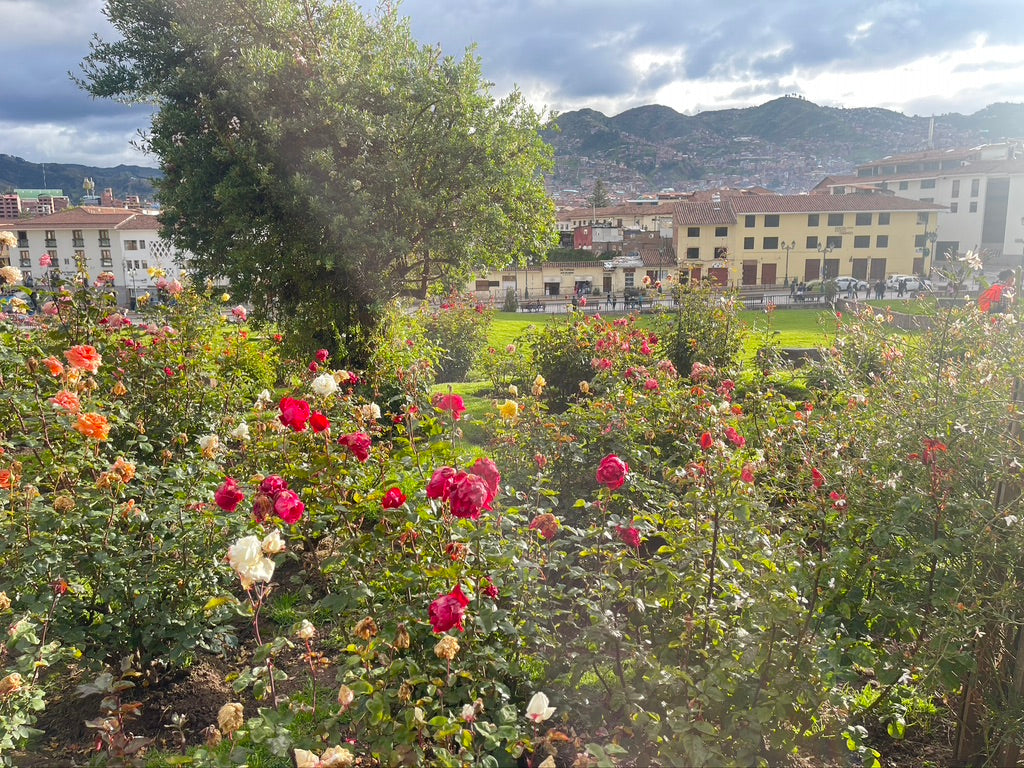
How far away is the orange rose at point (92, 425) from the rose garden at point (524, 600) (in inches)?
0.5

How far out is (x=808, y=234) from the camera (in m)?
51.7

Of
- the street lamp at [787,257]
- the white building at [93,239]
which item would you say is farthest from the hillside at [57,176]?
the street lamp at [787,257]

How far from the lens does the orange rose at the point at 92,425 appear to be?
10.3 feet

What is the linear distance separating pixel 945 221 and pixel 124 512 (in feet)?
222

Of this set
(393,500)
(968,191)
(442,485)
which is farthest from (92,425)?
(968,191)

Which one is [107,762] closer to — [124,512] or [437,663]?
[437,663]

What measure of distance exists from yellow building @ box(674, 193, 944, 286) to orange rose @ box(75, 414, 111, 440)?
50358mm

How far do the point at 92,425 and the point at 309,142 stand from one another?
5679 millimetres

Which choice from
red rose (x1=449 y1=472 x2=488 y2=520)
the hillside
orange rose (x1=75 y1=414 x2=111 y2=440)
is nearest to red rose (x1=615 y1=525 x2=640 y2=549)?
red rose (x1=449 y1=472 x2=488 y2=520)

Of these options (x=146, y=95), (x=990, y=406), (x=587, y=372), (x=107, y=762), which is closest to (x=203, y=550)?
(x=107, y=762)

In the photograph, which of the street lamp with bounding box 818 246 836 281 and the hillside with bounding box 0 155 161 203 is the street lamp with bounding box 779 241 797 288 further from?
the hillside with bounding box 0 155 161 203

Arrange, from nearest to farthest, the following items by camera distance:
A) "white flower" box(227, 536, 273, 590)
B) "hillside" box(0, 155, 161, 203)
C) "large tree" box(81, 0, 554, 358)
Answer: "white flower" box(227, 536, 273, 590)
"large tree" box(81, 0, 554, 358)
"hillside" box(0, 155, 161, 203)

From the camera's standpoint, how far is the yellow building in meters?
50.8

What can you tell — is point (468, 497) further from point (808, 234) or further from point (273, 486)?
point (808, 234)
